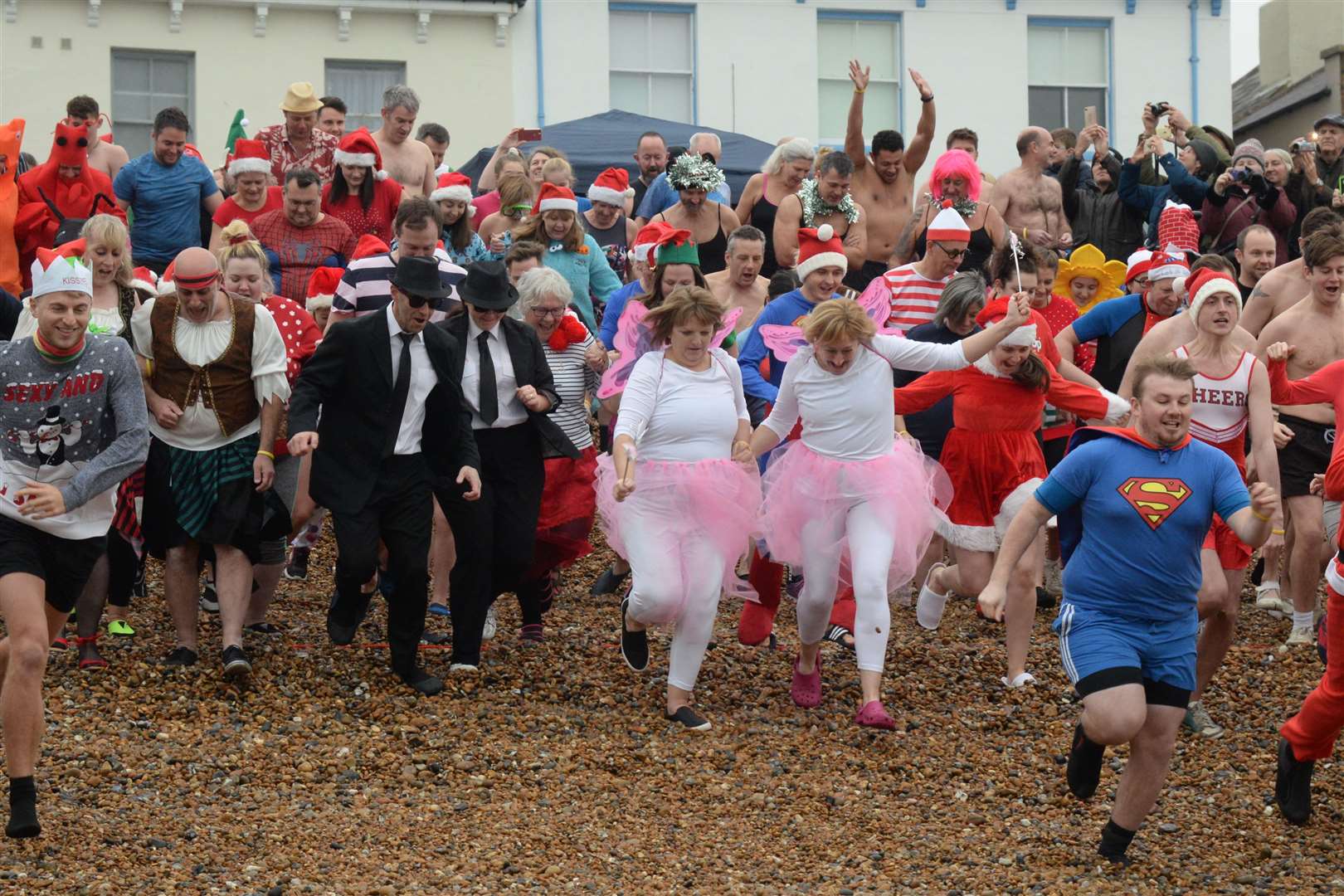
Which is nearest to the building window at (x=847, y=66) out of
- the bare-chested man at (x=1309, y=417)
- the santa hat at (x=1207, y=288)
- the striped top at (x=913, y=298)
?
the striped top at (x=913, y=298)

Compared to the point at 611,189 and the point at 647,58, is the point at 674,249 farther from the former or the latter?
the point at 647,58

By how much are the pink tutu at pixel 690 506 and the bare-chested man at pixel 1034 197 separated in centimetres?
632

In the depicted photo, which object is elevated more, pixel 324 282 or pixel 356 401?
pixel 324 282

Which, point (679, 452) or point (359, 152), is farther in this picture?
point (359, 152)

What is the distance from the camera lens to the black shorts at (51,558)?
6113 mm

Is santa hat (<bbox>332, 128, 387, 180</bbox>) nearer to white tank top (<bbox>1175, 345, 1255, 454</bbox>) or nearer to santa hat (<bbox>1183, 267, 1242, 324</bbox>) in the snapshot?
santa hat (<bbox>1183, 267, 1242, 324</bbox>)

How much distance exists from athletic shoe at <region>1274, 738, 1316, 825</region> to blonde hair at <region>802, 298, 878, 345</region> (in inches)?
98.1

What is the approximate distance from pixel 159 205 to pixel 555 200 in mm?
3053

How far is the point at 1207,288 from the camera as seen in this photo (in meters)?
8.10

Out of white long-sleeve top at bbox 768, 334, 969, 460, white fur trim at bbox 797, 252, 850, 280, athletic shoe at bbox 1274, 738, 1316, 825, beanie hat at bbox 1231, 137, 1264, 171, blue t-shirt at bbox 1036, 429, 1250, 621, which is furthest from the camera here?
beanie hat at bbox 1231, 137, 1264, 171

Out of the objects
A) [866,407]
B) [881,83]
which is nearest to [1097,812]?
[866,407]

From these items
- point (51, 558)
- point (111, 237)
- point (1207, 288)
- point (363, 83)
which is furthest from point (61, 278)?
point (363, 83)

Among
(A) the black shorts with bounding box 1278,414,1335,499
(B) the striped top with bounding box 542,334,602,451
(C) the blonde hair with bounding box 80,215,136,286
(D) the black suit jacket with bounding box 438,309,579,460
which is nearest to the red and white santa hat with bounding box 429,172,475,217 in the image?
(B) the striped top with bounding box 542,334,602,451

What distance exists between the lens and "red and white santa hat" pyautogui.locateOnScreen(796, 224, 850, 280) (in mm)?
9016
